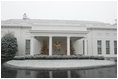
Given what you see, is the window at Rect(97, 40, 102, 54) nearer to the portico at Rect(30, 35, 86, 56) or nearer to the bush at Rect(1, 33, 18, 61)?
the portico at Rect(30, 35, 86, 56)

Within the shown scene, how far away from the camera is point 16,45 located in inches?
860

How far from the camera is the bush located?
2095cm

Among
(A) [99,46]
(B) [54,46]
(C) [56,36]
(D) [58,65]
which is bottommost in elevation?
(D) [58,65]

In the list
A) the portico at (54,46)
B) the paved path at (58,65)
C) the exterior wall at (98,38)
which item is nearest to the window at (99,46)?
the exterior wall at (98,38)

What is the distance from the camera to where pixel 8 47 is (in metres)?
21.2

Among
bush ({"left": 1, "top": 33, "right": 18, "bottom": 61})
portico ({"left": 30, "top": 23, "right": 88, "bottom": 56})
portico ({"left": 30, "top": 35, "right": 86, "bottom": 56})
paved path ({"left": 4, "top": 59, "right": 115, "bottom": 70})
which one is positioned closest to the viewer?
paved path ({"left": 4, "top": 59, "right": 115, "bottom": 70})

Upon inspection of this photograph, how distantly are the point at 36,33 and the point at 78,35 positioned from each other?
4729mm

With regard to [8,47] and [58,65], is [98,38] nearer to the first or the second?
[8,47]

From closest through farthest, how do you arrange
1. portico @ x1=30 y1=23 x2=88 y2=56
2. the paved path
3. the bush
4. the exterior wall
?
the paved path < portico @ x1=30 y1=23 x2=88 y2=56 < the bush < the exterior wall

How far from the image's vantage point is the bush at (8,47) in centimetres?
2095

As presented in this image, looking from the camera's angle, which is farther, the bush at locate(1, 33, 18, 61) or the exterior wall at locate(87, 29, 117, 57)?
the exterior wall at locate(87, 29, 117, 57)

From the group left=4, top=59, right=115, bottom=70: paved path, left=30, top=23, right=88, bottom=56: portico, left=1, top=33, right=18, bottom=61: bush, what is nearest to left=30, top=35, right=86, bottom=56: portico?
left=30, top=23, right=88, bottom=56: portico

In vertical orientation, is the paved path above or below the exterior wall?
below

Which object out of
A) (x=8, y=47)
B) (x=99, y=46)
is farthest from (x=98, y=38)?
(x=8, y=47)
